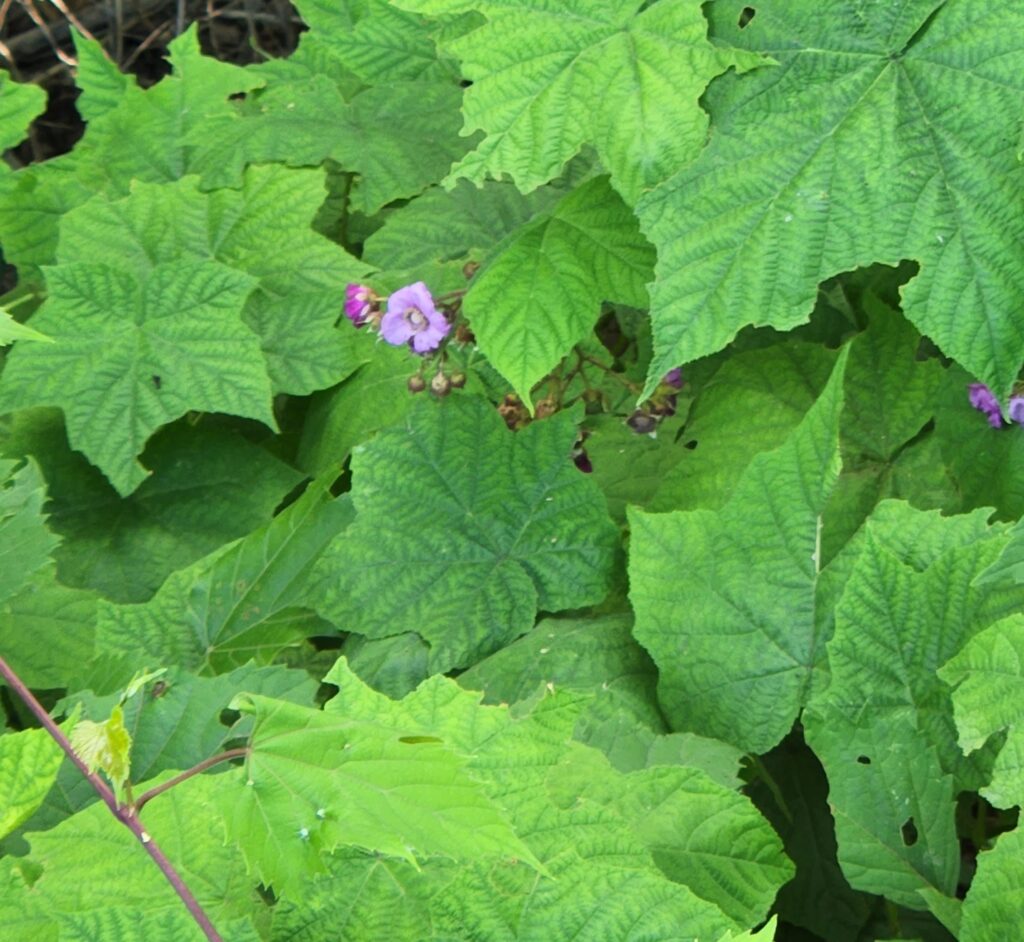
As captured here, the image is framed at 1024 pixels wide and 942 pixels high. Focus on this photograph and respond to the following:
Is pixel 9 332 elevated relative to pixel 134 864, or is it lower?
elevated

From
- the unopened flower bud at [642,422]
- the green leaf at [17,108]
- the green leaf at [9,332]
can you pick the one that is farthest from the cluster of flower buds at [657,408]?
the green leaf at [17,108]

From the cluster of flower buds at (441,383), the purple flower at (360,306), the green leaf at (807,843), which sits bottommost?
the green leaf at (807,843)

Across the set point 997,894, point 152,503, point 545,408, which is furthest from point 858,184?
point 152,503

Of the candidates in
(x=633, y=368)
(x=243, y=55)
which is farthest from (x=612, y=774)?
(x=243, y=55)

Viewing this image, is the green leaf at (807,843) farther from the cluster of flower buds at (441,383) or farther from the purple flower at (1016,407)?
the cluster of flower buds at (441,383)

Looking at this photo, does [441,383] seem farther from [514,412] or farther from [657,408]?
[657,408]

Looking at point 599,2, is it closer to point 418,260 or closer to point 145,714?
point 418,260

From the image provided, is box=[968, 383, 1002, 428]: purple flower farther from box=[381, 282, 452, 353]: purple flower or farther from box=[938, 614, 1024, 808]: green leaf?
box=[381, 282, 452, 353]: purple flower
